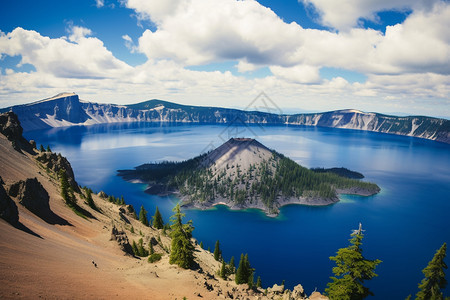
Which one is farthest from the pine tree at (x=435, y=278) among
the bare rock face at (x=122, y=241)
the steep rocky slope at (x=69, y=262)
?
the bare rock face at (x=122, y=241)

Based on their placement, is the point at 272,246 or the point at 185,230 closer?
the point at 185,230

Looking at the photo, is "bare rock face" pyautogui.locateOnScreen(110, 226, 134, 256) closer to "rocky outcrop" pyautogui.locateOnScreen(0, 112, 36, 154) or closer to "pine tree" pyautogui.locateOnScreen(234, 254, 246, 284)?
"pine tree" pyautogui.locateOnScreen(234, 254, 246, 284)

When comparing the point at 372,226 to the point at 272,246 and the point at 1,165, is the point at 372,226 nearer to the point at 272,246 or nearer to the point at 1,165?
the point at 272,246

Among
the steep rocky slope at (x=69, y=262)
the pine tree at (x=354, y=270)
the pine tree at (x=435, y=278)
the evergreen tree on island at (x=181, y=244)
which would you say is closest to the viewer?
the steep rocky slope at (x=69, y=262)

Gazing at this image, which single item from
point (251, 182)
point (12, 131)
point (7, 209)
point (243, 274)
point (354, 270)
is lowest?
point (251, 182)

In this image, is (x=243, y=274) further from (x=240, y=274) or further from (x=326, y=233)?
(x=326, y=233)

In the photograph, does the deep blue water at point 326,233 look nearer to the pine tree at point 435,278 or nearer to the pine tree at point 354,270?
the pine tree at point 435,278

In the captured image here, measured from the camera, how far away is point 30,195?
44.0 m

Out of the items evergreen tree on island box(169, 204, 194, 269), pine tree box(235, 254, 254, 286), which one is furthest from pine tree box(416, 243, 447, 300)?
evergreen tree on island box(169, 204, 194, 269)

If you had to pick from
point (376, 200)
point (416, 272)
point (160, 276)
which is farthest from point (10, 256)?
point (376, 200)

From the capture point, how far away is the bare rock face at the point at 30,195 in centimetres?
4306

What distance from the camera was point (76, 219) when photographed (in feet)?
170

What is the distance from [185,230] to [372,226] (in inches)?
4857

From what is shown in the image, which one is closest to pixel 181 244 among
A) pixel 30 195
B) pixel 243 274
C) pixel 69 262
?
pixel 69 262
